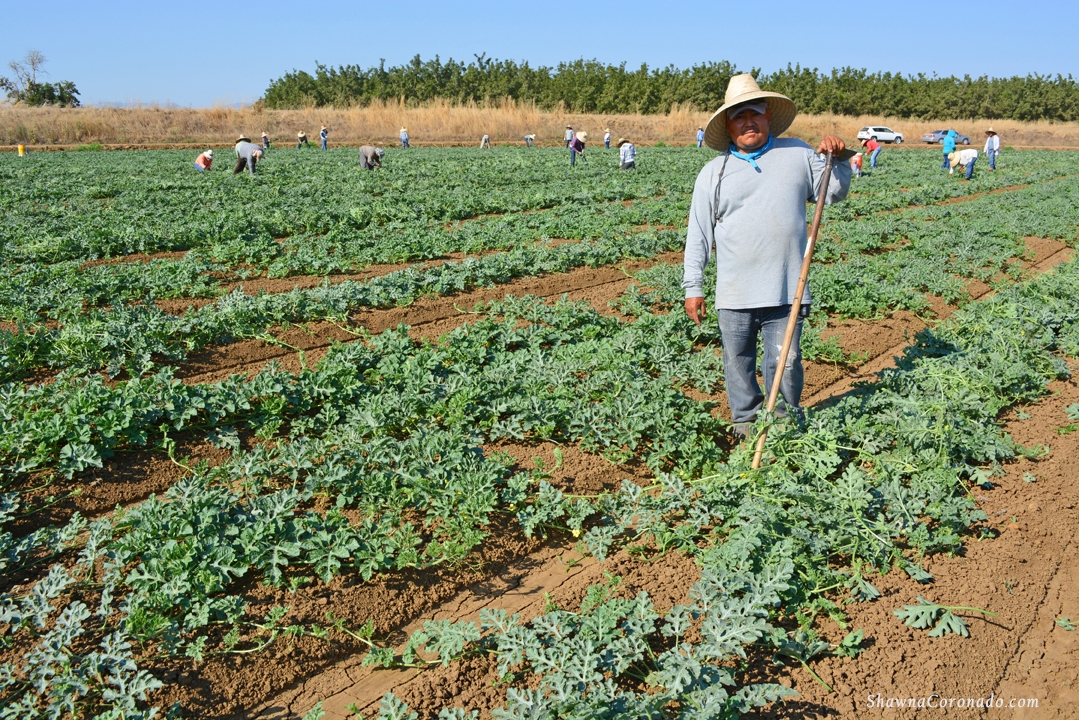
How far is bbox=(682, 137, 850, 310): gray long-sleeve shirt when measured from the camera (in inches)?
172

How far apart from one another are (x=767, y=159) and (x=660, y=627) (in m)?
2.91

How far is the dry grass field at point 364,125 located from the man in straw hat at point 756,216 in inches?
1776

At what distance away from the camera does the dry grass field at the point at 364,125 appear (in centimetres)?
4119

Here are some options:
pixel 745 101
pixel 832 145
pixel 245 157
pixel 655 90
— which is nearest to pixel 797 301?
pixel 832 145

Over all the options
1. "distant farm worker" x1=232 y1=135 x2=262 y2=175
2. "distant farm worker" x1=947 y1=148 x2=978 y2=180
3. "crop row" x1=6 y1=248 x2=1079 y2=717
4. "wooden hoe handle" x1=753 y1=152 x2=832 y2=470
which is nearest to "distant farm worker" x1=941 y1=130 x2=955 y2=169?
"distant farm worker" x1=947 y1=148 x2=978 y2=180

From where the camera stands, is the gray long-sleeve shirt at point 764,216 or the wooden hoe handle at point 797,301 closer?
the wooden hoe handle at point 797,301

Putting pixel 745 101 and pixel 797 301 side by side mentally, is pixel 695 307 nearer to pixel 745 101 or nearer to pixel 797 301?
pixel 797 301

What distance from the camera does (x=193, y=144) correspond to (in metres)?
42.6

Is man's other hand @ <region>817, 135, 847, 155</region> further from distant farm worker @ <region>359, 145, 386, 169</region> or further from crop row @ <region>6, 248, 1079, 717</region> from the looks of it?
distant farm worker @ <region>359, 145, 386, 169</region>

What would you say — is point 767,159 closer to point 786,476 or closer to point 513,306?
point 786,476

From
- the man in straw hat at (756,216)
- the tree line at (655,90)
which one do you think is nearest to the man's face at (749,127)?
the man in straw hat at (756,216)

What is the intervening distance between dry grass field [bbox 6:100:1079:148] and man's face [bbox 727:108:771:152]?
148 feet

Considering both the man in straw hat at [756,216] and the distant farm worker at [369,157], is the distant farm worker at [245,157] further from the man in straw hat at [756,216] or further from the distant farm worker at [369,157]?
the man in straw hat at [756,216]

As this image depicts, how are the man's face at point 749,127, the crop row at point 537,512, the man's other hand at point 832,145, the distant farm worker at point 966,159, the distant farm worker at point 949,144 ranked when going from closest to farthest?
the crop row at point 537,512
the man's other hand at point 832,145
the man's face at point 749,127
the distant farm worker at point 966,159
the distant farm worker at point 949,144
